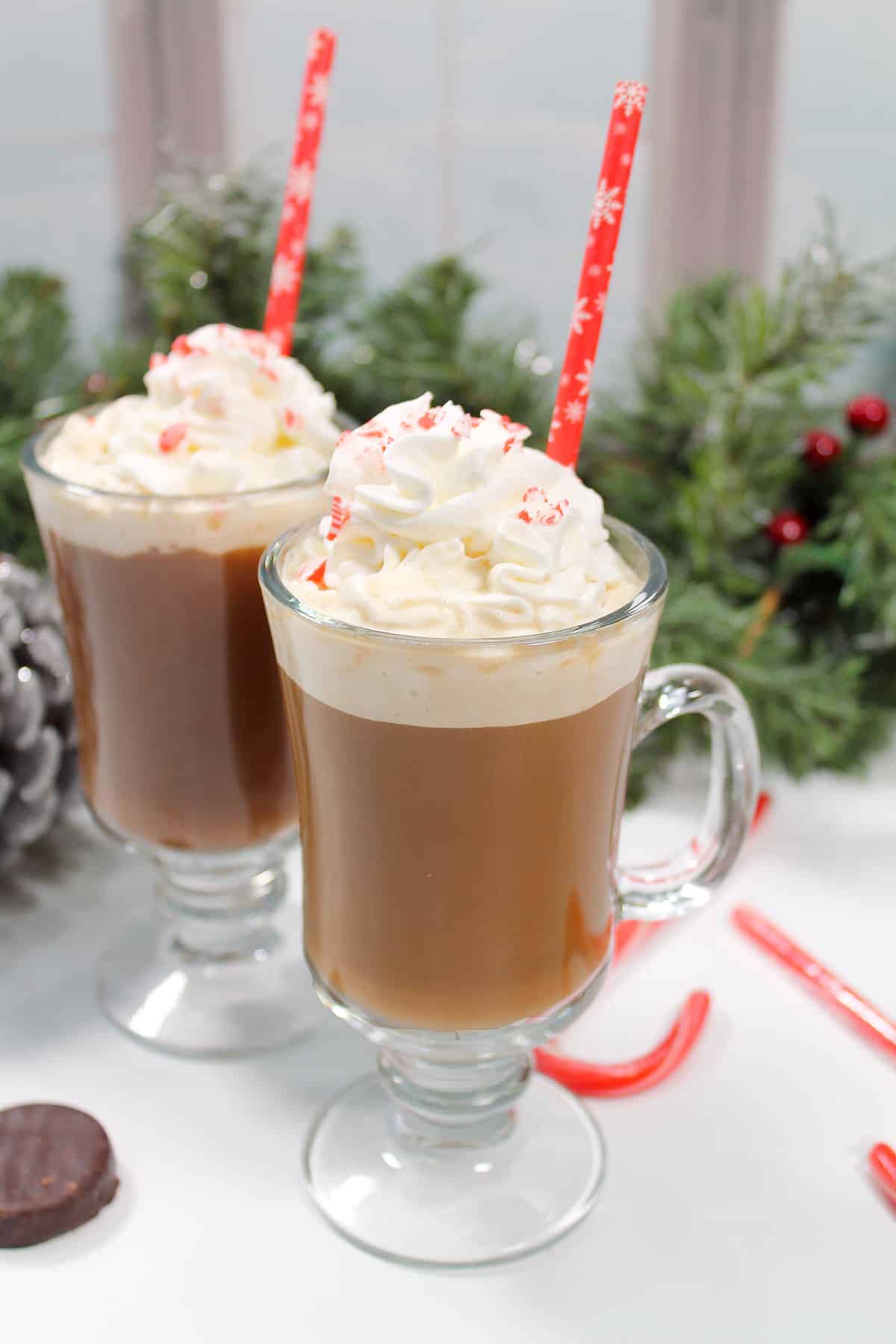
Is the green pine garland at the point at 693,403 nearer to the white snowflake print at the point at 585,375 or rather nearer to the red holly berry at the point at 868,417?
the red holly berry at the point at 868,417

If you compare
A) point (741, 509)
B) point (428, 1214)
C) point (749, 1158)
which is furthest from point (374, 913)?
point (741, 509)

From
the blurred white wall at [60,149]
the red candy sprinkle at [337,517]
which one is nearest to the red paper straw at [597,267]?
the red candy sprinkle at [337,517]

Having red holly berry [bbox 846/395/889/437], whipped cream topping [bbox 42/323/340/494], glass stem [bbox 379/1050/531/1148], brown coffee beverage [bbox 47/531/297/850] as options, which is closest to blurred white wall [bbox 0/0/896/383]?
red holly berry [bbox 846/395/889/437]

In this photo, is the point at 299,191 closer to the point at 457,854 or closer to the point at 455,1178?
the point at 457,854

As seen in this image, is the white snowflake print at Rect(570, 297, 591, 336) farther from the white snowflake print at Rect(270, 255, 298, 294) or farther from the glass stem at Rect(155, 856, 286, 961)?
the glass stem at Rect(155, 856, 286, 961)

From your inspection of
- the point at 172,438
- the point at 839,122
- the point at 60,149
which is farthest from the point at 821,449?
the point at 60,149

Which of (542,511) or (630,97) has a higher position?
(630,97)
